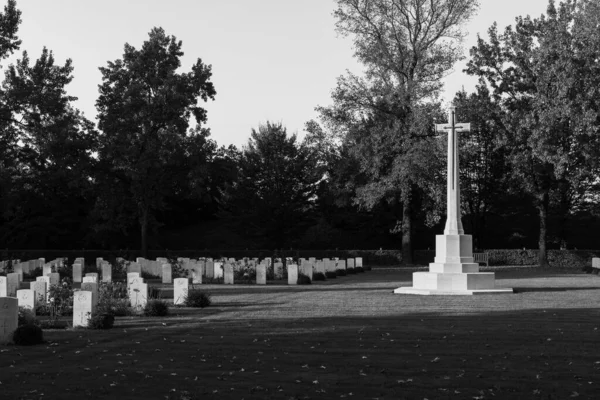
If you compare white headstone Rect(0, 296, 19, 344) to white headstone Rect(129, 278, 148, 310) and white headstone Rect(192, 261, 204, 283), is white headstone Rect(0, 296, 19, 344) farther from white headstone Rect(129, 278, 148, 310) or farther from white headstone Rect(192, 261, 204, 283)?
white headstone Rect(192, 261, 204, 283)

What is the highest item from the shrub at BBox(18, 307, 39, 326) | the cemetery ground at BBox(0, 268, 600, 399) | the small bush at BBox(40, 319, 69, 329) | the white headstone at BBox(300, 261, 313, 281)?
the white headstone at BBox(300, 261, 313, 281)

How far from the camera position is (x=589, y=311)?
18.4m

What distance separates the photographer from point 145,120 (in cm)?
4966

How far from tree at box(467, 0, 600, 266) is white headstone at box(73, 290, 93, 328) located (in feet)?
111

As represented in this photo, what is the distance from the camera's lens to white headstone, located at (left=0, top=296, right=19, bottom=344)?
12625 mm

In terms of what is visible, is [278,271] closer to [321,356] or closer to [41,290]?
[41,290]

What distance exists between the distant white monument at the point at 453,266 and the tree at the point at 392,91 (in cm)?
1900

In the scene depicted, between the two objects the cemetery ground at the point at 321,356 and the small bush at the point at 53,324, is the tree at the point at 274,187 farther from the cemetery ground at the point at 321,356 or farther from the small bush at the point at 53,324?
the small bush at the point at 53,324

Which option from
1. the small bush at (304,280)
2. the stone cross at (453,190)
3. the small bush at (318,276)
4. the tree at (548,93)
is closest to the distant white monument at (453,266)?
the stone cross at (453,190)

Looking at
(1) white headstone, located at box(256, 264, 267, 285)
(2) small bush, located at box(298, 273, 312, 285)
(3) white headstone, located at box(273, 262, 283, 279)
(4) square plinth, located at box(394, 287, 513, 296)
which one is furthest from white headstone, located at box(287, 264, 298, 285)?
(4) square plinth, located at box(394, 287, 513, 296)

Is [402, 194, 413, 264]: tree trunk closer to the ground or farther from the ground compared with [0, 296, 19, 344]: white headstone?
farther from the ground

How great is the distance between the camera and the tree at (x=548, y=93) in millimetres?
43938

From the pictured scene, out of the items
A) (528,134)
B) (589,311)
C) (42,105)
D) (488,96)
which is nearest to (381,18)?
(488,96)

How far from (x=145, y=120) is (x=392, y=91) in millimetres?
15260
